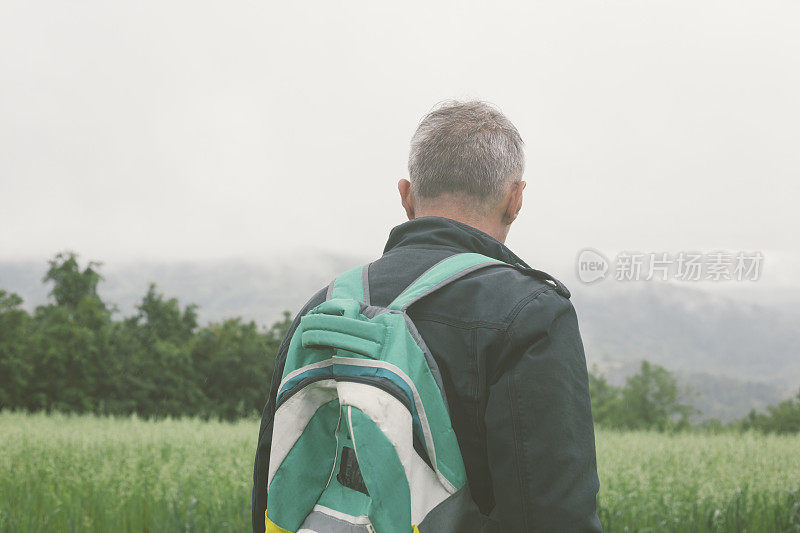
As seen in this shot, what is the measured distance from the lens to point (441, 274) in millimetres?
1842

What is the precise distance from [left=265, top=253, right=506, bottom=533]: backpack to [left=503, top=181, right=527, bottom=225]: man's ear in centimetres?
30

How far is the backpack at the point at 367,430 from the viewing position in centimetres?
162

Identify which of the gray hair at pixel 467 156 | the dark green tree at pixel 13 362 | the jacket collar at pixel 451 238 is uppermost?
the gray hair at pixel 467 156

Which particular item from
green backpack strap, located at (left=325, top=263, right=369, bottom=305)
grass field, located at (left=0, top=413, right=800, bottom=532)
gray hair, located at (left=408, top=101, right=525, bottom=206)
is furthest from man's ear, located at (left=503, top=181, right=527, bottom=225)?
grass field, located at (left=0, top=413, right=800, bottom=532)

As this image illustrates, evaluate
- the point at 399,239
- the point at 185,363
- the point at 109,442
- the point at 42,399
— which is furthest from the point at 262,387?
the point at 399,239

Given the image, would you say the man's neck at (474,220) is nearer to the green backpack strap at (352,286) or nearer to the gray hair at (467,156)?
the gray hair at (467,156)

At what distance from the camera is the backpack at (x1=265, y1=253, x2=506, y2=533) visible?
162cm

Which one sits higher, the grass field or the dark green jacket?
the dark green jacket

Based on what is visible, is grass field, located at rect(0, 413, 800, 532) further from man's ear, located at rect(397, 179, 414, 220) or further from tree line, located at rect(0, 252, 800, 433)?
tree line, located at rect(0, 252, 800, 433)

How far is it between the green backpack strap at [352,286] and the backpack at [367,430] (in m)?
0.07

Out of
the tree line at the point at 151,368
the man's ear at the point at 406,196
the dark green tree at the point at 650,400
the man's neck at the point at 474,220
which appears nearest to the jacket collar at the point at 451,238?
the man's neck at the point at 474,220

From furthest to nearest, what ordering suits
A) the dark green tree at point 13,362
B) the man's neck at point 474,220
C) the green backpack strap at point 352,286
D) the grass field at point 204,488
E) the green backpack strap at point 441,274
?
the dark green tree at point 13,362, the grass field at point 204,488, the man's neck at point 474,220, the green backpack strap at point 352,286, the green backpack strap at point 441,274

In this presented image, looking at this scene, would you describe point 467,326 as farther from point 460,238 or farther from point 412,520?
point 412,520

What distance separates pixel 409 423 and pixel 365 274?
1.77 ft
